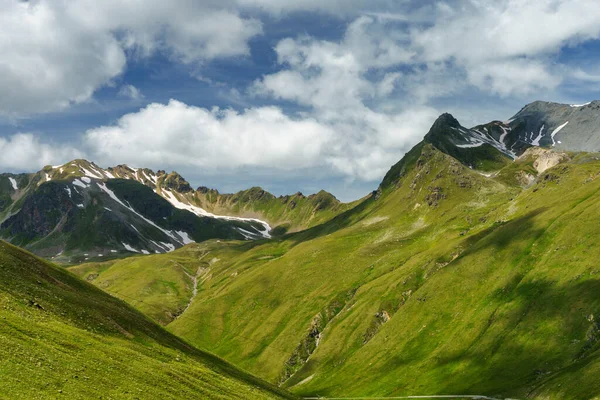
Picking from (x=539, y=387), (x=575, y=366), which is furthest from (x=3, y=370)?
(x=575, y=366)

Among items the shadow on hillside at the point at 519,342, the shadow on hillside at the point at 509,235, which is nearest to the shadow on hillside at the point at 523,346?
the shadow on hillside at the point at 519,342

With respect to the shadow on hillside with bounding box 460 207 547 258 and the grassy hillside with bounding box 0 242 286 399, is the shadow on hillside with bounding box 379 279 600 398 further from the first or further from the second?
the grassy hillside with bounding box 0 242 286 399

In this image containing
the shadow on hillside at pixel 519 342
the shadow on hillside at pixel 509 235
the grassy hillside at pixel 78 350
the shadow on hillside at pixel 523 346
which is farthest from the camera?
the shadow on hillside at pixel 509 235

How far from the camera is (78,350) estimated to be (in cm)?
4991

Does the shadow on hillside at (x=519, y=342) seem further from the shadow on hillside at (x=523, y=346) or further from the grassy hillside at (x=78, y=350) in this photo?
the grassy hillside at (x=78, y=350)

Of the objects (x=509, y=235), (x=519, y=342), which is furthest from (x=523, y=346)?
(x=509, y=235)

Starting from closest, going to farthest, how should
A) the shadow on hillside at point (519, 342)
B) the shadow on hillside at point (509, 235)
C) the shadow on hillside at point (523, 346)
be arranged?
the shadow on hillside at point (523, 346), the shadow on hillside at point (519, 342), the shadow on hillside at point (509, 235)

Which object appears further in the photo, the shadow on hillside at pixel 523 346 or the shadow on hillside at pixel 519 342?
the shadow on hillside at pixel 519 342

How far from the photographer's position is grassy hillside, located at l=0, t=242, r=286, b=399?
130 ft

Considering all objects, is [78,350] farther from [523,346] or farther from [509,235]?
[509,235]

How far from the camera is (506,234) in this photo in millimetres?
184875

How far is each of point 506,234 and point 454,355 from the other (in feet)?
221

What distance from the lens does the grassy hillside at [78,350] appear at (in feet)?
130

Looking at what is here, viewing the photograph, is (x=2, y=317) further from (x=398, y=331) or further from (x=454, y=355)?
(x=398, y=331)
